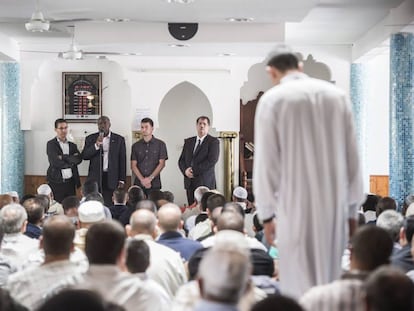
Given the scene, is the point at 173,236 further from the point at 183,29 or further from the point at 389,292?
the point at 183,29

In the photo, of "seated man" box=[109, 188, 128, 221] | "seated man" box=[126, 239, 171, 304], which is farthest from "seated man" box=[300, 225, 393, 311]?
"seated man" box=[109, 188, 128, 221]

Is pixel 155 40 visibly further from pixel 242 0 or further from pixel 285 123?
pixel 285 123

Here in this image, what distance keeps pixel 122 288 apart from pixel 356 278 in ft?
2.92

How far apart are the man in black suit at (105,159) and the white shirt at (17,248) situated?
5595 mm

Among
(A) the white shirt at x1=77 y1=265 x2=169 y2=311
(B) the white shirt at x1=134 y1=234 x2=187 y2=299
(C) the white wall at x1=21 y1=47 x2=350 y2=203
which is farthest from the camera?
(C) the white wall at x1=21 y1=47 x2=350 y2=203

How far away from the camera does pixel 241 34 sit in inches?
357

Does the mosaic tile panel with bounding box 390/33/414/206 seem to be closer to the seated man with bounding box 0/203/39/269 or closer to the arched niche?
the arched niche

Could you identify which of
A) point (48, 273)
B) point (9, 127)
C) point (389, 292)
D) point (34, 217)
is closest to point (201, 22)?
point (9, 127)

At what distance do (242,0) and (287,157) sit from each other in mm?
4777

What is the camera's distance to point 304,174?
10.5 ft

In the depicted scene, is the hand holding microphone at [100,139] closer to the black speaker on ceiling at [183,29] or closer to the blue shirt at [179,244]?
the black speaker on ceiling at [183,29]

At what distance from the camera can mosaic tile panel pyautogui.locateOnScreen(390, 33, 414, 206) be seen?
862 centimetres

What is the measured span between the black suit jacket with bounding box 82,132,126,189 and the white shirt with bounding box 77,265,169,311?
7.39 meters

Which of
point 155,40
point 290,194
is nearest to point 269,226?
point 290,194
